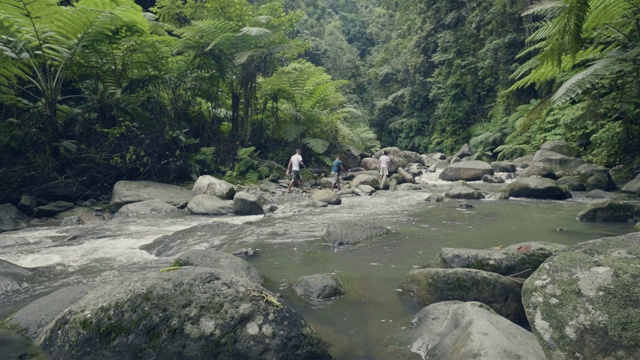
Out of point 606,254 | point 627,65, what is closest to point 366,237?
point 606,254

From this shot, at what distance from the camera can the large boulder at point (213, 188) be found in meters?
10.7

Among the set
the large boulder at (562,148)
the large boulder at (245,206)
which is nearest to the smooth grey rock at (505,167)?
the large boulder at (562,148)

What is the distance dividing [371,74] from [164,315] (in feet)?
115

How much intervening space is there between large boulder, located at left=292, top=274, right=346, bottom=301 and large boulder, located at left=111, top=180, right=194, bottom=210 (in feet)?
21.0

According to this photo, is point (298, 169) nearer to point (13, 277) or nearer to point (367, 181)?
point (367, 181)

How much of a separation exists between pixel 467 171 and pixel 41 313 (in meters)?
14.3

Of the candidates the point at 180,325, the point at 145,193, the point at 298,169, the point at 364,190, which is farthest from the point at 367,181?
the point at 180,325

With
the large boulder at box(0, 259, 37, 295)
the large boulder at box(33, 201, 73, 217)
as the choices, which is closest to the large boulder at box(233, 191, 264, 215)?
the large boulder at box(33, 201, 73, 217)

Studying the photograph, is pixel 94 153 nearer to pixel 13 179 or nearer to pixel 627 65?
pixel 13 179

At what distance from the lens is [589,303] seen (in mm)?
2525

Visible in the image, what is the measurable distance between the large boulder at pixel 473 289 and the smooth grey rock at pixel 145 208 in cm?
685

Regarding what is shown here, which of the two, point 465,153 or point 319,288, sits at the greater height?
point 319,288

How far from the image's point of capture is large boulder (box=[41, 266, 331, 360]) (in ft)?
9.04

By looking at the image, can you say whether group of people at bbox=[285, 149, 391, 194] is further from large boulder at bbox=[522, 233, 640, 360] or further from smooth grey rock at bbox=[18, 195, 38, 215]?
large boulder at bbox=[522, 233, 640, 360]
